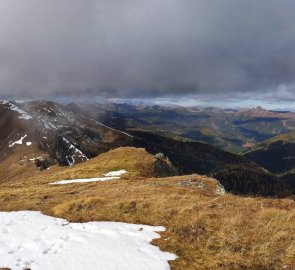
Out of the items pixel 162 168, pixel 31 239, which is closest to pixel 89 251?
pixel 31 239

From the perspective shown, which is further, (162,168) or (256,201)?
(162,168)

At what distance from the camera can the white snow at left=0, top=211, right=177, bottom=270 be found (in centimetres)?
1428

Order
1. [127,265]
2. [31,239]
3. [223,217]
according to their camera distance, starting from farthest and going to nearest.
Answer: [223,217], [31,239], [127,265]

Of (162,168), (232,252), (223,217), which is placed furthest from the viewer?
(162,168)

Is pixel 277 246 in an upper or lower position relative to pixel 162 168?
upper

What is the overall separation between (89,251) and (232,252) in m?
6.03

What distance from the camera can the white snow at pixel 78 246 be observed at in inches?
562

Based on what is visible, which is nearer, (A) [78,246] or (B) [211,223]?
(A) [78,246]

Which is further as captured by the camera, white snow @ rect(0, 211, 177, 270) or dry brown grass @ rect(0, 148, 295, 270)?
dry brown grass @ rect(0, 148, 295, 270)

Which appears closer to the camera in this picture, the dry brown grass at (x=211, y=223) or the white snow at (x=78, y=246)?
the white snow at (x=78, y=246)

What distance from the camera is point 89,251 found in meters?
15.7

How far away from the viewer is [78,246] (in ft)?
53.7

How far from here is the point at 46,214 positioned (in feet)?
79.0

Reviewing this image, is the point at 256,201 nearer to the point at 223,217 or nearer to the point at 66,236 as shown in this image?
the point at 223,217
